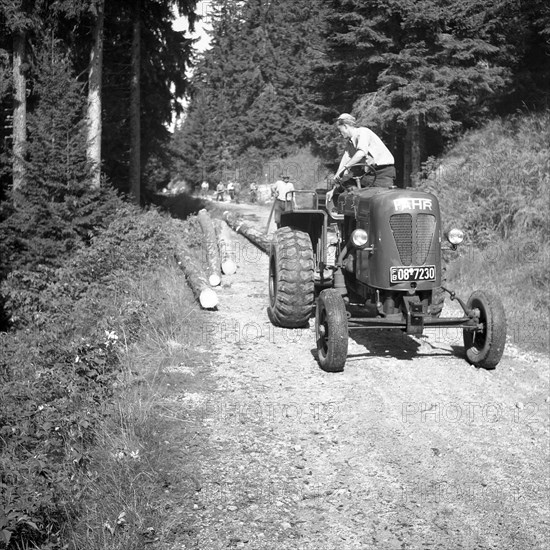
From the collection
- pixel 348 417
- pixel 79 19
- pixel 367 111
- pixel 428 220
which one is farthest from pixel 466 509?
Result: pixel 79 19

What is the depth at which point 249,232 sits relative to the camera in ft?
60.1

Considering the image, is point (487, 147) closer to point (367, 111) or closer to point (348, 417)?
point (367, 111)

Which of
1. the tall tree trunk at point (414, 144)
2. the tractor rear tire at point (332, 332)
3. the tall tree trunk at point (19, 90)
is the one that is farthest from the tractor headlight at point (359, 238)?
the tall tree trunk at point (19, 90)

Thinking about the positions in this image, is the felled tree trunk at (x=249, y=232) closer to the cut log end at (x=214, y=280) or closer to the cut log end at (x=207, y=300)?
the cut log end at (x=214, y=280)

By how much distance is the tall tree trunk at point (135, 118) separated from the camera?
22062 millimetres

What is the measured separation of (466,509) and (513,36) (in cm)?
1598

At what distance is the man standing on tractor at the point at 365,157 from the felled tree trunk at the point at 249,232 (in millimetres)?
7073

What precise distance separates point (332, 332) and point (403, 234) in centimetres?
138

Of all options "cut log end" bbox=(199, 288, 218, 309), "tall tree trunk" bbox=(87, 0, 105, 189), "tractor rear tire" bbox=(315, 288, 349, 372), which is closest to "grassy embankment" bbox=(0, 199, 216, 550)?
"cut log end" bbox=(199, 288, 218, 309)

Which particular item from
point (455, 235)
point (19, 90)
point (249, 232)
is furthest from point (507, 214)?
point (19, 90)

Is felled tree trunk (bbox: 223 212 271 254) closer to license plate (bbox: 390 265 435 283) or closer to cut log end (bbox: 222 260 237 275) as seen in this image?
cut log end (bbox: 222 260 237 275)

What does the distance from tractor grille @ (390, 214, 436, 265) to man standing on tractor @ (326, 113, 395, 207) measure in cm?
113

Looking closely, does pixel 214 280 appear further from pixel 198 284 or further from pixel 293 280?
pixel 293 280

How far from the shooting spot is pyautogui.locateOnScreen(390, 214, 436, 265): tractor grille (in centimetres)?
695
